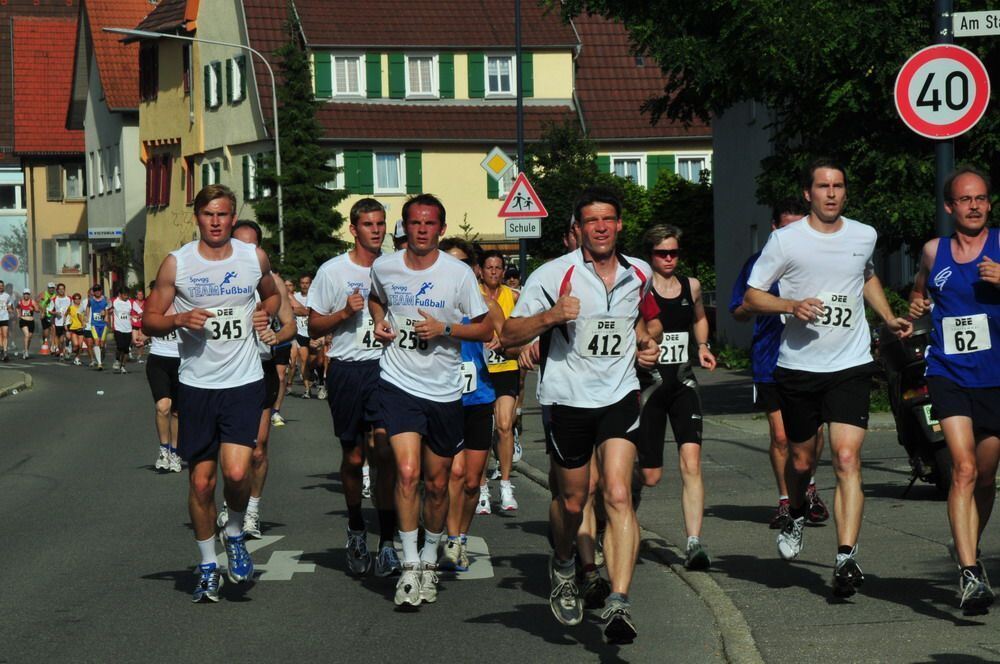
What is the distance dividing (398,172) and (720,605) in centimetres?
5187

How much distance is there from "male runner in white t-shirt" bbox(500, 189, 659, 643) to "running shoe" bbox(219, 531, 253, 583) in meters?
2.08

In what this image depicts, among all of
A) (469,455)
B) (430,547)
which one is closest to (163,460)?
(469,455)

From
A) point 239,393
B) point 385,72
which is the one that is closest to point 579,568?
point 239,393

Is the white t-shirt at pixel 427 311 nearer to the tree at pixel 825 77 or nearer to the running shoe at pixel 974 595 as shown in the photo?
the running shoe at pixel 974 595

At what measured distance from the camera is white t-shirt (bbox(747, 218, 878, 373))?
8.80 m

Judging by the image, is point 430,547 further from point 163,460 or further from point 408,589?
point 163,460

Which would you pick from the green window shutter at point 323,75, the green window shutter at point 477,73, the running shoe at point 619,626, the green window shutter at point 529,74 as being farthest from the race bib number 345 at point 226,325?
the green window shutter at point 529,74

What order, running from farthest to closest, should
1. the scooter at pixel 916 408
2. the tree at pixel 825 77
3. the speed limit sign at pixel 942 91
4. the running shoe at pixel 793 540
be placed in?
the tree at pixel 825 77 → the speed limit sign at pixel 942 91 → the scooter at pixel 916 408 → the running shoe at pixel 793 540

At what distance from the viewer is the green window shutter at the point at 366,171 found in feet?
194

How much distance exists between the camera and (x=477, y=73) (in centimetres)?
5931

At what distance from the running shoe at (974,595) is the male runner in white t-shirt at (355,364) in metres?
3.38

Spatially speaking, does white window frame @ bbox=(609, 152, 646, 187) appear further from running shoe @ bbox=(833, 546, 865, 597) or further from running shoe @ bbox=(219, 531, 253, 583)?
running shoe @ bbox=(833, 546, 865, 597)

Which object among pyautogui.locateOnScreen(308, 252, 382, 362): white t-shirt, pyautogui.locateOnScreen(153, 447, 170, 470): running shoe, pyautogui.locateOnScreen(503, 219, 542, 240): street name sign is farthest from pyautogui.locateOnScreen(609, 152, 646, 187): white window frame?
pyautogui.locateOnScreen(308, 252, 382, 362): white t-shirt

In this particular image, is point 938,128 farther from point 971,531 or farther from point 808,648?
point 808,648
